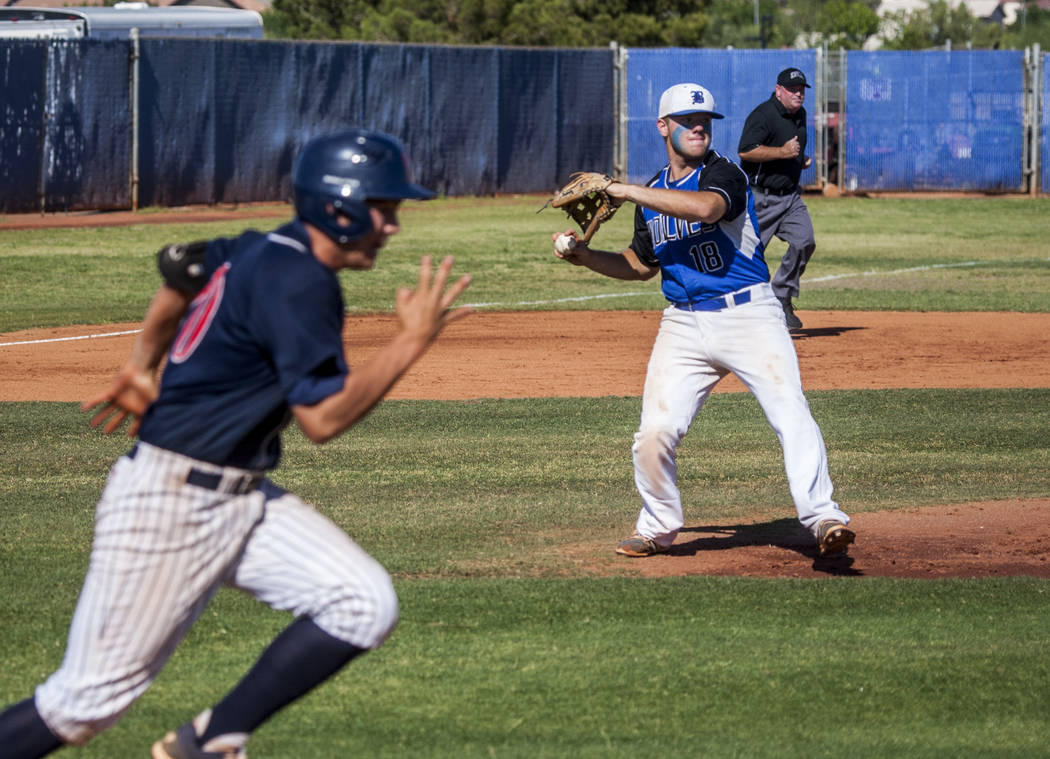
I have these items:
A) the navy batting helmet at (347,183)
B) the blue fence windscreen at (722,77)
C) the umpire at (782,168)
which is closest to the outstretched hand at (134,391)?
the navy batting helmet at (347,183)

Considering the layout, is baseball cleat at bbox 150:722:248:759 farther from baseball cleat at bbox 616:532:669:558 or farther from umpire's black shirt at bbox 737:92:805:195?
umpire's black shirt at bbox 737:92:805:195

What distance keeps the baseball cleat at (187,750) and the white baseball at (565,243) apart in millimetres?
3558

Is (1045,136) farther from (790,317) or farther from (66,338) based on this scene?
(66,338)

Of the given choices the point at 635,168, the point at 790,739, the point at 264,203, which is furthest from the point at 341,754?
the point at 635,168

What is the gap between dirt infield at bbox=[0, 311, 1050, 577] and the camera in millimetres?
7059

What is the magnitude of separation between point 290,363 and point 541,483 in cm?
506

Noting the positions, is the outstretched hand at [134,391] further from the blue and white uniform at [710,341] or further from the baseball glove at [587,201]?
the blue and white uniform at [710,341]

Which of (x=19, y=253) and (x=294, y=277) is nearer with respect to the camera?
(x=294, y=277)

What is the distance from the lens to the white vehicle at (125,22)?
27.3 metres

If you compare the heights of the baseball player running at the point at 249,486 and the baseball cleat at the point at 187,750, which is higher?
the baseball player running at the point at 249,486

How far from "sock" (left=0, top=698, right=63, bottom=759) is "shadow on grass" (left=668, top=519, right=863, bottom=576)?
12.9ft

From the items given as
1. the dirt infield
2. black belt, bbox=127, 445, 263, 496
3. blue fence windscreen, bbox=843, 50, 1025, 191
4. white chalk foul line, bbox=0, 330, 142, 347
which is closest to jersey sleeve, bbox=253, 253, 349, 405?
black belt, bbox=127, 445, 263, 496

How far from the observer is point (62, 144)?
23812 millimetres

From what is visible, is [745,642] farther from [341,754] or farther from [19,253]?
[19,253]
